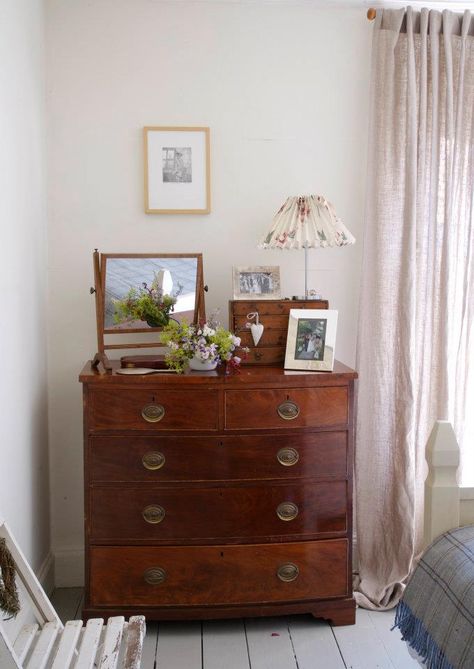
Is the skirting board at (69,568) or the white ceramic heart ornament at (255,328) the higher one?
the white ceramic heart ornament at (255,328)

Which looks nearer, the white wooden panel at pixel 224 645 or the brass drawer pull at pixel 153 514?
the white wooden panel at pixel 224 645

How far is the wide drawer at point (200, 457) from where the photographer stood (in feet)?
8.84

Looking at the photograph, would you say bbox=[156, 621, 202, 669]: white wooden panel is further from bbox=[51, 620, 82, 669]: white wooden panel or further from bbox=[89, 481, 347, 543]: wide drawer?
bbox=[51, 620, 82, 669]: white wooden panel

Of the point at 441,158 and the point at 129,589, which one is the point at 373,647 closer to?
the point at 129,589

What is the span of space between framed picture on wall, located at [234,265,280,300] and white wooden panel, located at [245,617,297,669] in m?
1.31

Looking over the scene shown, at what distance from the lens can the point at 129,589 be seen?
107 inches

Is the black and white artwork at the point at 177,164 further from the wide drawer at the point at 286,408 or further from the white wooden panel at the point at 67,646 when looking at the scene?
the white wooden panel at the point at 67,646

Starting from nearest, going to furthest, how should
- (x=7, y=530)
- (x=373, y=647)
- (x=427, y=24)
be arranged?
(x=7, y=530) → (x=373, y=647) → (x=427, y=24)

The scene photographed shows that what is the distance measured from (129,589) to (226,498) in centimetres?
50

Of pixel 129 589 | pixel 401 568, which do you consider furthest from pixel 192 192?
pixel 401 568

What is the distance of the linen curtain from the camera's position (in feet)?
10.2

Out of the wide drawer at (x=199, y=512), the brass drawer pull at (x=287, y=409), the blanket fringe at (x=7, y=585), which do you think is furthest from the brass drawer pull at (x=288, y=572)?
the blanket fringe at (x=7, y=585)

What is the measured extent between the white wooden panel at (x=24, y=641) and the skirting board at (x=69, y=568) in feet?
4.09

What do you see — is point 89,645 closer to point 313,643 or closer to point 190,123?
point 313,643
